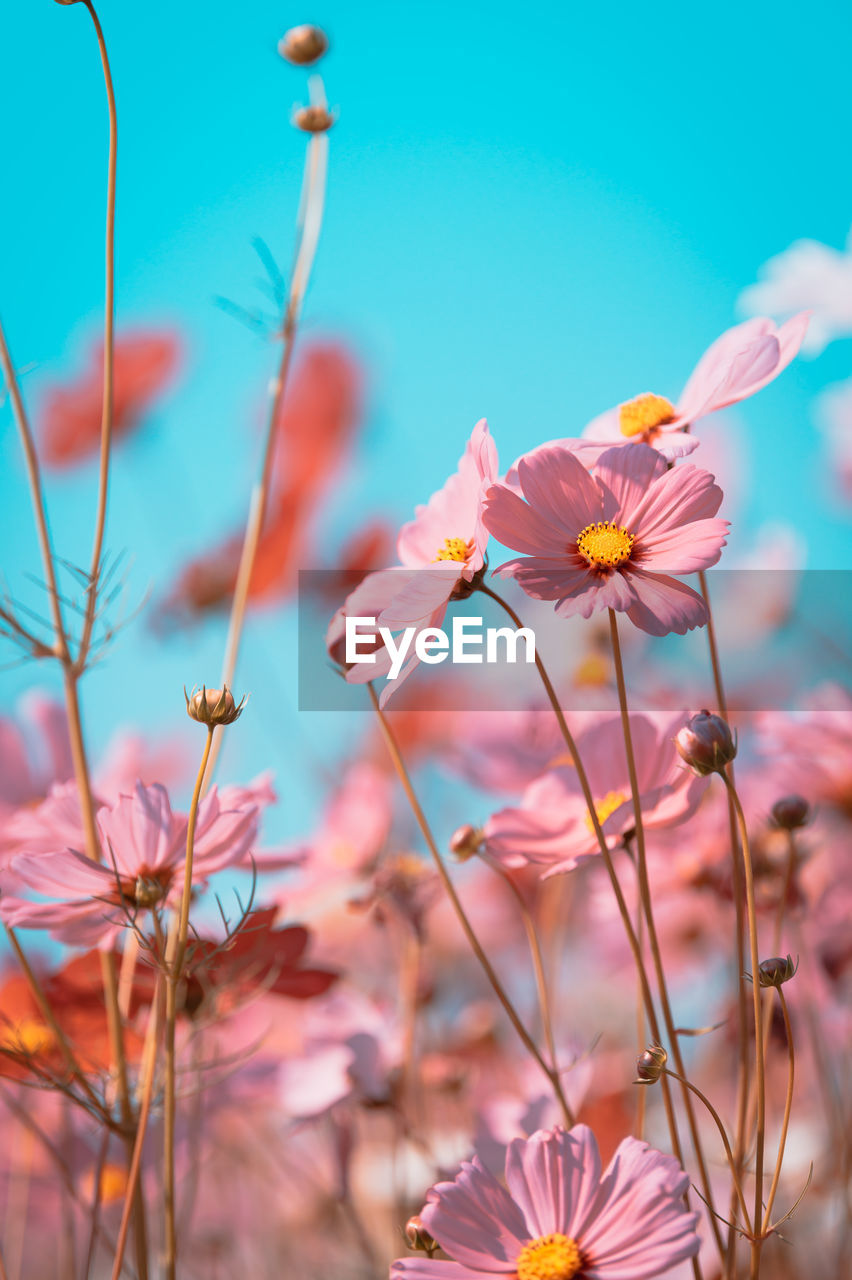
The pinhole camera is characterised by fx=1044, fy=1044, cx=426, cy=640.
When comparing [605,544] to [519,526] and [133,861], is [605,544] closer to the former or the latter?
[519,526]

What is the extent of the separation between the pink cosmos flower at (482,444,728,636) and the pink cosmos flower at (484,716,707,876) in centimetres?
6

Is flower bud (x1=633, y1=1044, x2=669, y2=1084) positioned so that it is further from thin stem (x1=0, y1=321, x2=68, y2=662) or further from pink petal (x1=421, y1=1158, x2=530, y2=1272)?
thin stem (x1=0, y1=321, x2=68, y2=662)

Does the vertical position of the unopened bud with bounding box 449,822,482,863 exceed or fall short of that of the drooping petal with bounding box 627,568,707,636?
it falls short

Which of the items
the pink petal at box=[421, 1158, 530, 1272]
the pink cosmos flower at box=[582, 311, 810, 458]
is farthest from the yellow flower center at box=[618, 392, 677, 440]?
the pink petal at box=[421, 1158, 530, 1272]

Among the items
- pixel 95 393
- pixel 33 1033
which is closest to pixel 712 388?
pixel 33 1033

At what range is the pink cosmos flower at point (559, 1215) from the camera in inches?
9.4

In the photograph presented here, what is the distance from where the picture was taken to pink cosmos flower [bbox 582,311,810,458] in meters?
0.30

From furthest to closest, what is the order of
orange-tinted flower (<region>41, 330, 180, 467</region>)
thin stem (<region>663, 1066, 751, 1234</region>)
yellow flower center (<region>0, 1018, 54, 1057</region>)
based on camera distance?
1. orange-tinted flower (<region>41, 330, 180, 467</region>)
2. yellow flower center (<region>0, 1018, 54, 1057</region>)
3. thin stem (<region>663, 1066, 751, 1234</region>)

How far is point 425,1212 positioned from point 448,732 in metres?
0.47

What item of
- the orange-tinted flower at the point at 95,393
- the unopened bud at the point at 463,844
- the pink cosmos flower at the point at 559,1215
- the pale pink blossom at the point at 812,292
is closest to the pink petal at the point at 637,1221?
the pink cosmos flower at the point at 559,1215

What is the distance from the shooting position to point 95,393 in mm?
855

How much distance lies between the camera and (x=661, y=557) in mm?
272

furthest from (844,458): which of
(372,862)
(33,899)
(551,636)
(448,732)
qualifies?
(33,899)

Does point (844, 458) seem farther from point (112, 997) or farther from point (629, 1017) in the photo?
point (112, 997)
